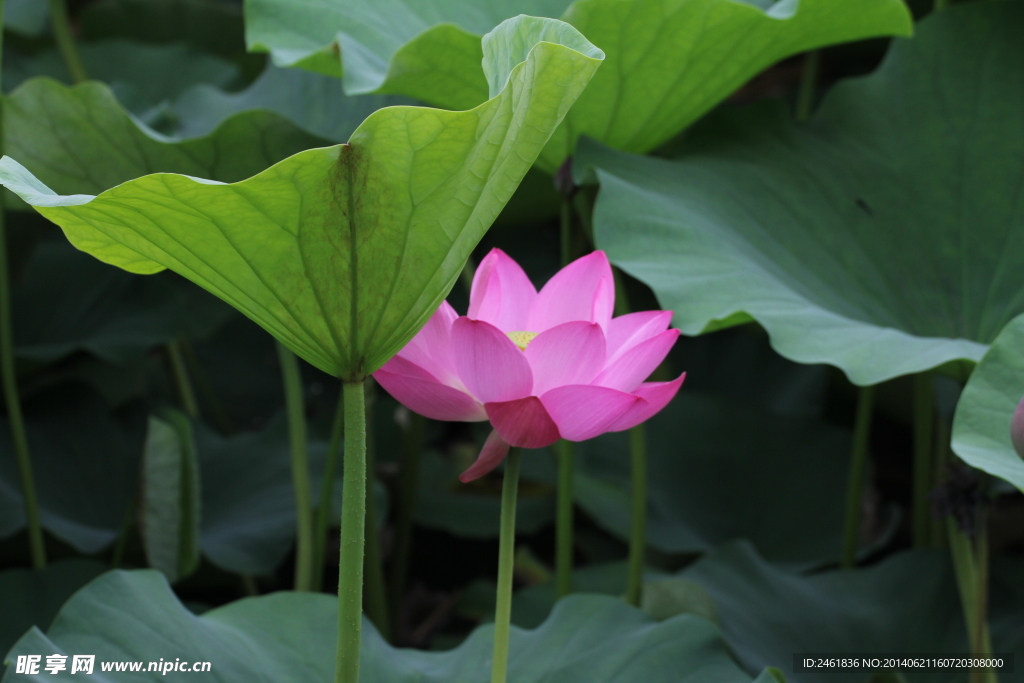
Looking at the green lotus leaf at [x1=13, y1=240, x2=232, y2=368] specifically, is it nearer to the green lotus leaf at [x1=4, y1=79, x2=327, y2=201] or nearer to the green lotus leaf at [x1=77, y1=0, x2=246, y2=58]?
the green lotus leaf at [x1=4, y1=79, x2=327, y2=201]

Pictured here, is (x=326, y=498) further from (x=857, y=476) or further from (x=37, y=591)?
(x=857, y=476)

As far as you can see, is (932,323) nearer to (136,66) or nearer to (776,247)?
(776,247)

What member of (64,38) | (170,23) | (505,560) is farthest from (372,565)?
(170,23)

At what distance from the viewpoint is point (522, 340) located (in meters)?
0.51

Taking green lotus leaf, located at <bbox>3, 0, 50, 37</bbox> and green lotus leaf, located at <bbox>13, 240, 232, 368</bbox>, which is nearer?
green lotus leaf, located at <bbox>13, 240, 232, 368</bbox>

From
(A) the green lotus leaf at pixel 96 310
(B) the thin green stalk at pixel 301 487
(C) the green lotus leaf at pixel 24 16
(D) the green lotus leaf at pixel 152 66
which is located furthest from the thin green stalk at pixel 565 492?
(C) the green lotus leaf at pixel 24 16

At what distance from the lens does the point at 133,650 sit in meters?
0.60

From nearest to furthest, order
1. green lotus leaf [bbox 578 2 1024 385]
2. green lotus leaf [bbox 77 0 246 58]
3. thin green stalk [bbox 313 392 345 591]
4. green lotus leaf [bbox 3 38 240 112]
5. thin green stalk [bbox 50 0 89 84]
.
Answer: green lotus leaf [bbox 578 2 1024 385]
thin green stalk [bbox 313 392 345 591]
thin green stalk [bbox 50 0 89 84]
green lotus leaf [bbox 3 38 240 112]
green lotus leaf [bbox 77 0 246 58]

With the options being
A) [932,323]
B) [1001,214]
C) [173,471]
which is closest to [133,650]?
[173,471]

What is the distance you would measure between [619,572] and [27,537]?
2.56 feet

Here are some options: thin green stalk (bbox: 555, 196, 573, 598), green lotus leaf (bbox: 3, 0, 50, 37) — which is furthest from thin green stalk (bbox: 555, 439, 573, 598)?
green lotus leaf (bbox: 3, 0, 50, 37)

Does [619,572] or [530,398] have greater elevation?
[530,398]

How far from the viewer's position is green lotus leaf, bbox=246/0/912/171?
2.63ft

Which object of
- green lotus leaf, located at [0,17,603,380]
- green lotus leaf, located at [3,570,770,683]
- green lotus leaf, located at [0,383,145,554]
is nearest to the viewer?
green lotus leaf, located at [0,17,603,380]
